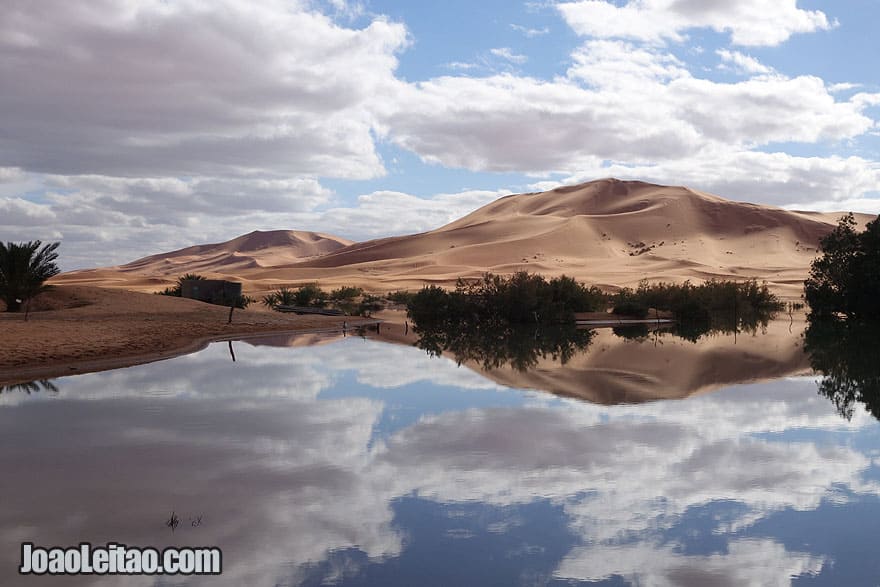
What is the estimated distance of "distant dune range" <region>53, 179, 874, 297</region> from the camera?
3049 inches

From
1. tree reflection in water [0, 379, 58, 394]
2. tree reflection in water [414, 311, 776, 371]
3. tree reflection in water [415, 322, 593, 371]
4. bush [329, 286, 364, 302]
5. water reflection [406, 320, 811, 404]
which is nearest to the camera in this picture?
tree reflection in water [0, 379, 58, 394]

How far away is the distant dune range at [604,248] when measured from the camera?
3049 inches

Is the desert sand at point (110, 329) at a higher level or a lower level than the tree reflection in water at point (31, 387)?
higher

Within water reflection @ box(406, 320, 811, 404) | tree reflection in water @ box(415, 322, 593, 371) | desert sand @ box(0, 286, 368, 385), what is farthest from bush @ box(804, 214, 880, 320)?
desert sand @ box(0, 286, 368, 385)

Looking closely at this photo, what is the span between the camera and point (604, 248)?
3910 inches

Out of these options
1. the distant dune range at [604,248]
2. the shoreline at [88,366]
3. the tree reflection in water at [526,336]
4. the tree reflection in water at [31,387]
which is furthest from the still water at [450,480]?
the distant dune range at [604,248]

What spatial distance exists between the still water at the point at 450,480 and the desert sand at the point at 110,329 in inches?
96.8

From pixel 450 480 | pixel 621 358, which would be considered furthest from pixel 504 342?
pixel 450 480

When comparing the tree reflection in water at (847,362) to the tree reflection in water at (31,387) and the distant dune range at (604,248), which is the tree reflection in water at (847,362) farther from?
the distant dune range at (604,248)

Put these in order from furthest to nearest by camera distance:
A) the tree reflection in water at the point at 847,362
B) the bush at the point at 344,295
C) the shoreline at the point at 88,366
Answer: the bush at the point at 344,295 < the shoreline at the point at 88,366 < the tree reflection in water at the point at 847,362

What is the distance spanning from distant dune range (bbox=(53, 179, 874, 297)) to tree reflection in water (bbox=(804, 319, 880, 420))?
102 ft

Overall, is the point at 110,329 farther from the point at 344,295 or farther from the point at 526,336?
the point at 344,295

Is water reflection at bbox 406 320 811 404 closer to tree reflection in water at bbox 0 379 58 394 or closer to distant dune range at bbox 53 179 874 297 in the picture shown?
tree reflection in water at bbox 0 379 58 394

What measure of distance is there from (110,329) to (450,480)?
19915mm
